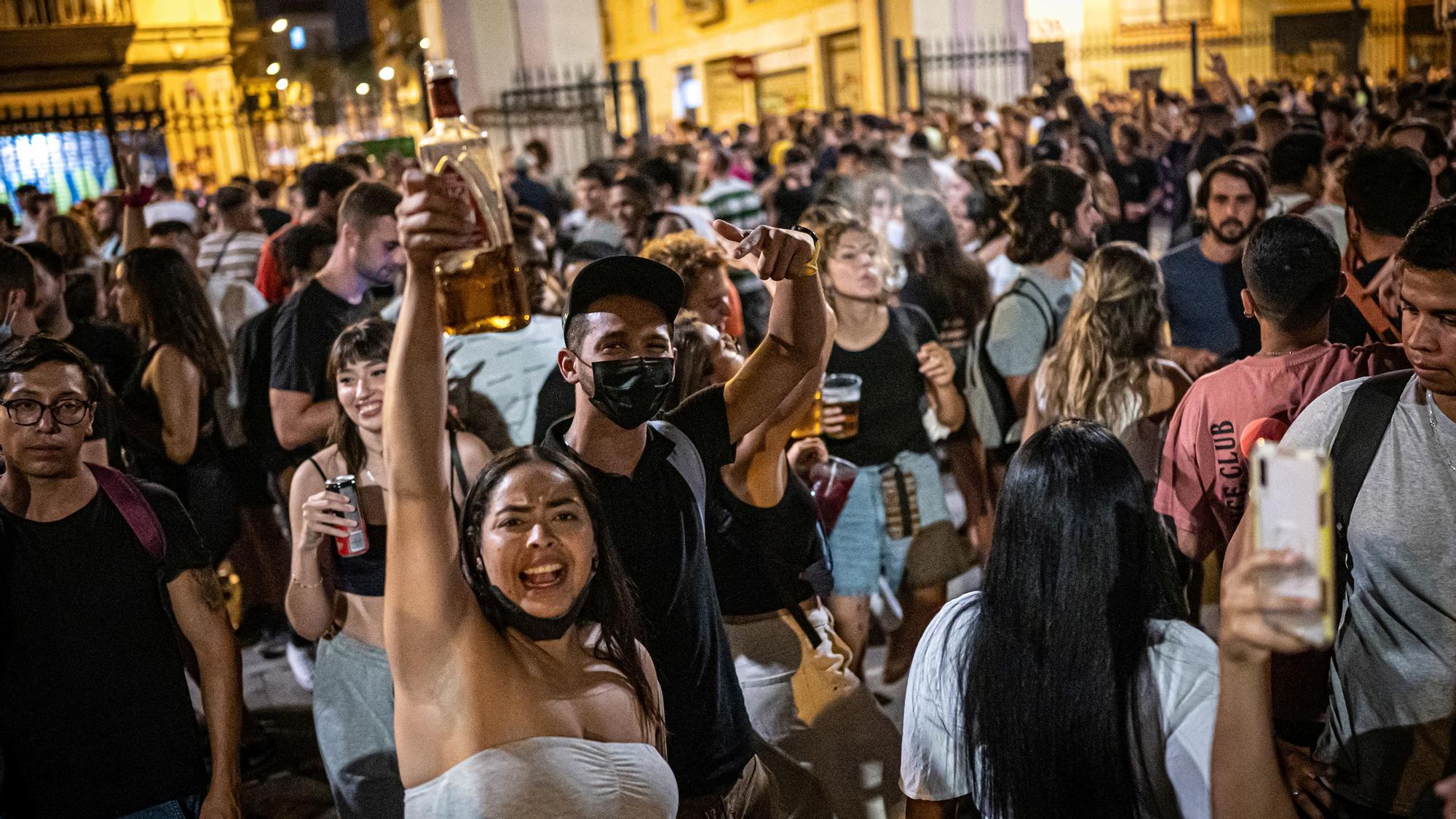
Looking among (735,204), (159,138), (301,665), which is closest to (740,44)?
(159,138)

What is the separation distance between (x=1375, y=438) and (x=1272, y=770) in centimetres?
112

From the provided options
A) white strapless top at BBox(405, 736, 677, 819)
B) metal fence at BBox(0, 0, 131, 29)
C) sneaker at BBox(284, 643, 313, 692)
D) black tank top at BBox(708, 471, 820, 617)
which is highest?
metal fence at BBox(0, 0, 131, 29)

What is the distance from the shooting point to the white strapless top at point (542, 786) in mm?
1856

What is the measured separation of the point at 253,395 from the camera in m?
5.21

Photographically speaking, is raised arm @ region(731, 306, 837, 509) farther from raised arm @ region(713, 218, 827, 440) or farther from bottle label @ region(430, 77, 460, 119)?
bottle label @ region(430, 77, 460, 119)

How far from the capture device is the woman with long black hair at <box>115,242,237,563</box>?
492 cm

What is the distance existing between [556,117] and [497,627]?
1493cm

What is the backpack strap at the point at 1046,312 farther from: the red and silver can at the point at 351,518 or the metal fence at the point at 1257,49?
the metal fence at the point at 1257,49

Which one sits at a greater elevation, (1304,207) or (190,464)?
(1304,207)

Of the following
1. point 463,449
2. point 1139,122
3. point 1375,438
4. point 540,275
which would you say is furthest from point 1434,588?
point 1139,122

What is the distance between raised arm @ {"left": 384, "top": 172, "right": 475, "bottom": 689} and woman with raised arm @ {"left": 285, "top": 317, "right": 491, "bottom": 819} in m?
1.03

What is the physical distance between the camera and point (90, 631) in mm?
2764

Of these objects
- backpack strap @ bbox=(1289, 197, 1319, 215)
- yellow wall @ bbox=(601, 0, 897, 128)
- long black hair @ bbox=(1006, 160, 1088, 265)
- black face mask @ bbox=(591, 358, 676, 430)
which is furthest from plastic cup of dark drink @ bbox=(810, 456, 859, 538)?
yellow wall @ bbox=(601, 0, 897, 128)

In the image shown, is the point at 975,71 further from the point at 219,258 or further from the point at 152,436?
the point at 152,436
